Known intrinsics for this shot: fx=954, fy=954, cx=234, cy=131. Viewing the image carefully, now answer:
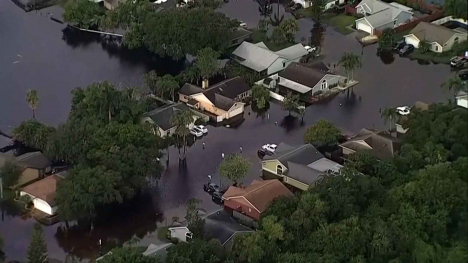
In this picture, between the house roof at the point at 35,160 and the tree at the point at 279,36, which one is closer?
the house roof at the point at 35,160

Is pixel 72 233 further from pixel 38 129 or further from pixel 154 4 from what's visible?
pixel 154 4

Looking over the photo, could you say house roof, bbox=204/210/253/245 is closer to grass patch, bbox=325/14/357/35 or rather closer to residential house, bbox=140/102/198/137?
residential house, bbox=140/102/198/137

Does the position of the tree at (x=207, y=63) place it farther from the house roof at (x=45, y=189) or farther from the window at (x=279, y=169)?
the house roof at (x=45, y=189)

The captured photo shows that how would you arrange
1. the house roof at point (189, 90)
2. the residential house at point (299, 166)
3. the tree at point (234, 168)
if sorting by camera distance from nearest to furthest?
the tree at point (234, 168) → the residential house at point (299, 166) → the house roof at point (189, 90)

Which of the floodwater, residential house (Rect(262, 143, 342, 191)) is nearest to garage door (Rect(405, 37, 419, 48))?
the floodwater

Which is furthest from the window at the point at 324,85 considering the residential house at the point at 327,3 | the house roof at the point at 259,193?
the house roof at the point at 259,193

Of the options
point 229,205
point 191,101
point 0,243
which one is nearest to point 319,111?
point 191,101

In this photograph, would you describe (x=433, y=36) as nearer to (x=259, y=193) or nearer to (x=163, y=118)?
(x=163, y=118)

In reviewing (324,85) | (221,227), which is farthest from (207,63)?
(221,227)
